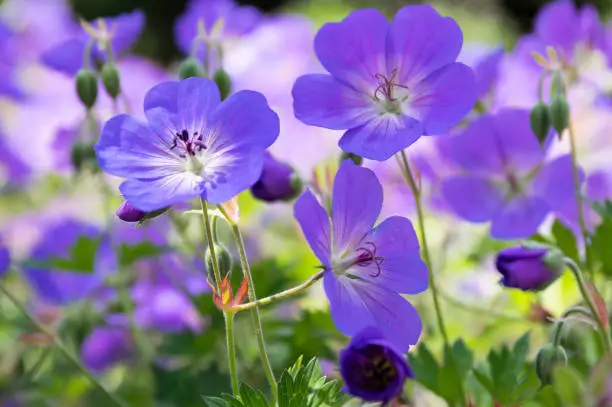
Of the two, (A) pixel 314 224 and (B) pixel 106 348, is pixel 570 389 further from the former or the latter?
(B) pixel 106 348

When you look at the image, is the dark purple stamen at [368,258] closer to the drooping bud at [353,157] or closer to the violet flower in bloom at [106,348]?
the drooping bud at [353,157]

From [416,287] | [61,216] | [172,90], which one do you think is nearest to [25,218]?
[61,216]

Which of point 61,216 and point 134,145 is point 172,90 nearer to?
point 134,145

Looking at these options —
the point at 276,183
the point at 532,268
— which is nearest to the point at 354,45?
the point at 276,183

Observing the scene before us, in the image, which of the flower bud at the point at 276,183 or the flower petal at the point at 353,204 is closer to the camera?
the flower petal at the point at 353,204

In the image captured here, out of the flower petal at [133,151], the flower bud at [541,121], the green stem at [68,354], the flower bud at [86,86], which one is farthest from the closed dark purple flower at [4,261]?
the flower bud at [541,121]

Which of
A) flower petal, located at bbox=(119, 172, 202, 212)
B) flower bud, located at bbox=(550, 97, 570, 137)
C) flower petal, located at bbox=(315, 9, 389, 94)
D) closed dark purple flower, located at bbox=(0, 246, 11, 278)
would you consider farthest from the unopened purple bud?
closed dark purple flower, located at bbox=(0, 246, 11, 278)
